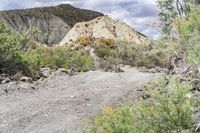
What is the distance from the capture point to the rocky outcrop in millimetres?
105375

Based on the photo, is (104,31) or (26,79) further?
(104,31)

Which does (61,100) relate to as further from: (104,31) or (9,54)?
(104,31)

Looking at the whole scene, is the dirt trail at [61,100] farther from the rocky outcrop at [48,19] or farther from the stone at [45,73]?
the rocky outcrop at [48,19]

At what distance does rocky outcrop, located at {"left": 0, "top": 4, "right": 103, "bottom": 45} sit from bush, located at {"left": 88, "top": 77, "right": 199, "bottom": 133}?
307 feet

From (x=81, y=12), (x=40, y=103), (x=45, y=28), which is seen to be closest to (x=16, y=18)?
(x=45, y=28)

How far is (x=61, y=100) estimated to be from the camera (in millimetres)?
17078

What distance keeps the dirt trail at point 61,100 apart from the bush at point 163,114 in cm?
516

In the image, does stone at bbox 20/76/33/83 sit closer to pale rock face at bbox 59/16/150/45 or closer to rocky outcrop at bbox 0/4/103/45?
pale rock face at bbox 59/16/150/45

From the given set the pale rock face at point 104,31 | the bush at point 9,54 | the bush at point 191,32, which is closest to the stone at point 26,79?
the bush at point 9,54

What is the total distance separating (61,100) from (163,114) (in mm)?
9953

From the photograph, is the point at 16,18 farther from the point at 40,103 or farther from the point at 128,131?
the point at 128,131

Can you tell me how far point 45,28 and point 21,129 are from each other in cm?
9614

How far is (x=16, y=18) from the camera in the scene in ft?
356

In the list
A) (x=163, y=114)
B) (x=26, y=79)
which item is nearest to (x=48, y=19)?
(x=26, y=79)
